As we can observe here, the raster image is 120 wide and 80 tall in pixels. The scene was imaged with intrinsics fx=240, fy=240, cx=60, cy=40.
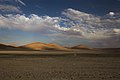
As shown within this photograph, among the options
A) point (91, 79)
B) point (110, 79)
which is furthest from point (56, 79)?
point (110, 79)

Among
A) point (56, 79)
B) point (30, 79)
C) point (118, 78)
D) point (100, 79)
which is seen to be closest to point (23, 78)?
point (30, 79)

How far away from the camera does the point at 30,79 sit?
14398 mm

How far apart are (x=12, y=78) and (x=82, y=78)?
4.31m

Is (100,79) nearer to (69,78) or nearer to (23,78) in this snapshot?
(69,78)

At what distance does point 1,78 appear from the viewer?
14.7 metres

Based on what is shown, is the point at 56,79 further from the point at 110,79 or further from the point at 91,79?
the point at 110,79

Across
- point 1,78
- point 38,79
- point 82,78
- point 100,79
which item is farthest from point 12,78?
point 100,79

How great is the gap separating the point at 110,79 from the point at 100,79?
1.99ft

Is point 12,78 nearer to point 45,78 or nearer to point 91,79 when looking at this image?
point 45,78

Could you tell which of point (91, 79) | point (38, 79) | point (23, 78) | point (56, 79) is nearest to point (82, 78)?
point (91, 79)

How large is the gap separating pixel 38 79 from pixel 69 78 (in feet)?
6.20

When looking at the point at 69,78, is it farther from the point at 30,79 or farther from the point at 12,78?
the point at 12,78

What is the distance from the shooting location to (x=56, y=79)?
14258mm

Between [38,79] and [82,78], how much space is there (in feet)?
8.85
